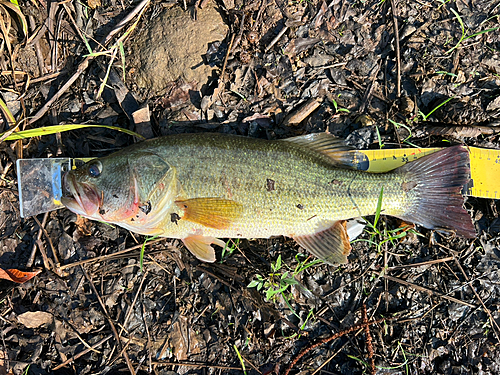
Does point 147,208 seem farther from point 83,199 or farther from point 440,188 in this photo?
point 440,188

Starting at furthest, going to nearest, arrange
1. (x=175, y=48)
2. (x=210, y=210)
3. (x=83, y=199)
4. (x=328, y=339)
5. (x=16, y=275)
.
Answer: (x=175, y=48)
(x=16, y=275)
(x=328, y=339)
(x=210, y=210)
(x=83, y=199)

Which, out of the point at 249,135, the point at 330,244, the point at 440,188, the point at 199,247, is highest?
the point at 249,135

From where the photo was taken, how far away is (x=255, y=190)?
3334 millimetres

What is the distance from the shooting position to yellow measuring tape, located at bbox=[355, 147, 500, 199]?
3.72 meters

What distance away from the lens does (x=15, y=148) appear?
152 inches

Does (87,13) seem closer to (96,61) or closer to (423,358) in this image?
(96,61)

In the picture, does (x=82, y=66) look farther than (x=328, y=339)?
Yes

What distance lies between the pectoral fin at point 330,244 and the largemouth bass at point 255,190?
0.01 metres

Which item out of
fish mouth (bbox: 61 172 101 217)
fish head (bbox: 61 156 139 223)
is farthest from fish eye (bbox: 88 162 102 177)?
fish mouth (bbox: 61 172 101 217)

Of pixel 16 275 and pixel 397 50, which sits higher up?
pixel 397 50

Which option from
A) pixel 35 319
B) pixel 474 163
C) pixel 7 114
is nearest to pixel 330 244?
pixel 474 163

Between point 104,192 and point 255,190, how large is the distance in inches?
59.8

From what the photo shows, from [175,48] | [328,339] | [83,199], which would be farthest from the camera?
[175,48]

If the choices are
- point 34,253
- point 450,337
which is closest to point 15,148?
point 34,253
